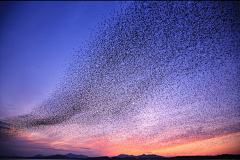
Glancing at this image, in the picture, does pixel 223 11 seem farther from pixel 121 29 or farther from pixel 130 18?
pixel 121 29

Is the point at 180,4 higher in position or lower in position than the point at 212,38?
higher

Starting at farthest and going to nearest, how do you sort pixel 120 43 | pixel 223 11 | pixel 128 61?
1. pixel 128 61
2. pixel 120 43
3. pixel 223 11

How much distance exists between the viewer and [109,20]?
30.6ft

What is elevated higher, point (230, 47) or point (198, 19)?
point (198, 19)

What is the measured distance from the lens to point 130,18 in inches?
377

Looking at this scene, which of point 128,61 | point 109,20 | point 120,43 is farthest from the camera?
point 128,61

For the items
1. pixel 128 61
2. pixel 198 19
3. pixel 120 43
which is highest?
pixel 198 19

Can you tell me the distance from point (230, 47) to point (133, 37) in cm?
755

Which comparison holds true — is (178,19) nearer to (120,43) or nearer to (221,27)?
(221,27)

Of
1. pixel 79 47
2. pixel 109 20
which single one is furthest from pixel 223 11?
pixel 79 47

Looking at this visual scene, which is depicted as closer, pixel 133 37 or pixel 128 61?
pixel 133 37

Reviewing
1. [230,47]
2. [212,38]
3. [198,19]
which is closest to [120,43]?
[198,19]

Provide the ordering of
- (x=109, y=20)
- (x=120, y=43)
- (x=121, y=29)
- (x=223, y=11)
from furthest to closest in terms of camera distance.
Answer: (x=120, y=43) → (x=121, y=29) → (x=109, y=20) → (x=223, y=11)

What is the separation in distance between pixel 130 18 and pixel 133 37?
1.51 meters
